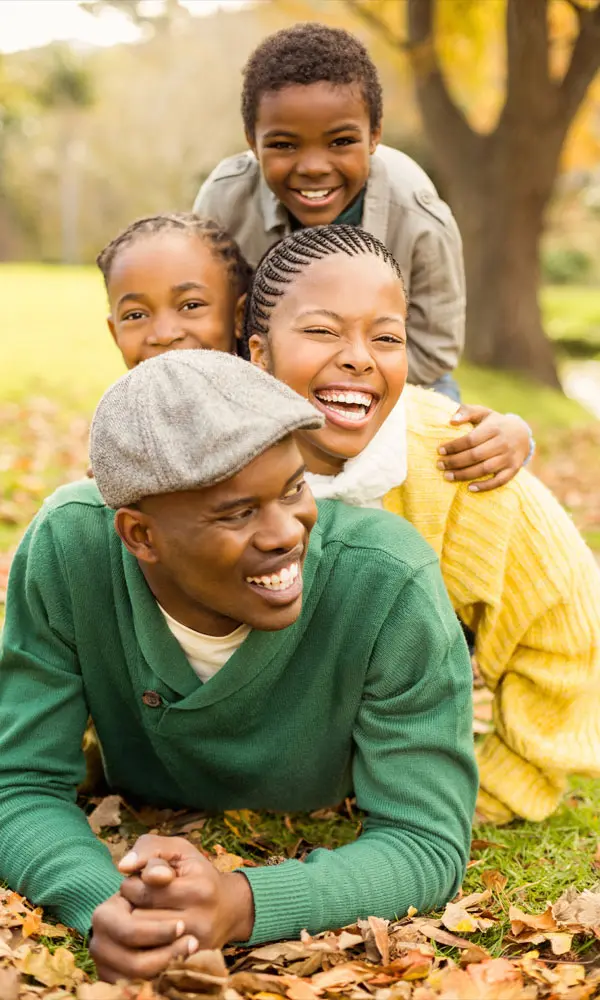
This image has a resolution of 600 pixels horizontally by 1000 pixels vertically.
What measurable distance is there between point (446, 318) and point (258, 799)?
2.17m

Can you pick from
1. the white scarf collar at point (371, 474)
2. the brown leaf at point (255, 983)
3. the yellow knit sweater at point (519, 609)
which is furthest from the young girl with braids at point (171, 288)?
the brown leaf at point (255, 983)

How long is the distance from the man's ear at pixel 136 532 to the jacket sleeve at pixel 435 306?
209cm

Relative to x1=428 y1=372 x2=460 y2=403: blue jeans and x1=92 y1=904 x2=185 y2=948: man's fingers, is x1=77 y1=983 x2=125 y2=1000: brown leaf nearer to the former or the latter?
x1=92 y1=904 x2=185 y2=948: man's fingers

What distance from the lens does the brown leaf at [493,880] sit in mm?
3062

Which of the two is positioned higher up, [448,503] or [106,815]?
[448,503]

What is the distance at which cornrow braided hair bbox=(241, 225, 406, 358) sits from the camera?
Result: 3.08 metres

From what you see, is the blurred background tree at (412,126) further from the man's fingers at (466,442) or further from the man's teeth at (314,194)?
the man's fingers at (466,442)

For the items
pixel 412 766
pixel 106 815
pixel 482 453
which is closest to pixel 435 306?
pixel 482 453

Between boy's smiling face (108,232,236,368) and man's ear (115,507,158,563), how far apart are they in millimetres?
1159

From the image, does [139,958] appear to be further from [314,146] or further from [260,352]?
[314,146]

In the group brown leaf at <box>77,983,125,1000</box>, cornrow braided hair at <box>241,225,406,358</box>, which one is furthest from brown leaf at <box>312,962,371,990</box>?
cornrow braided hair at <box>241,225,406,358</box>

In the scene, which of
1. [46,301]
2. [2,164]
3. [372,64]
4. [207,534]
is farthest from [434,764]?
[2,164]

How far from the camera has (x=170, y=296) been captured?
3.58 metres

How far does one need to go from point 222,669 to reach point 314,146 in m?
2.01
